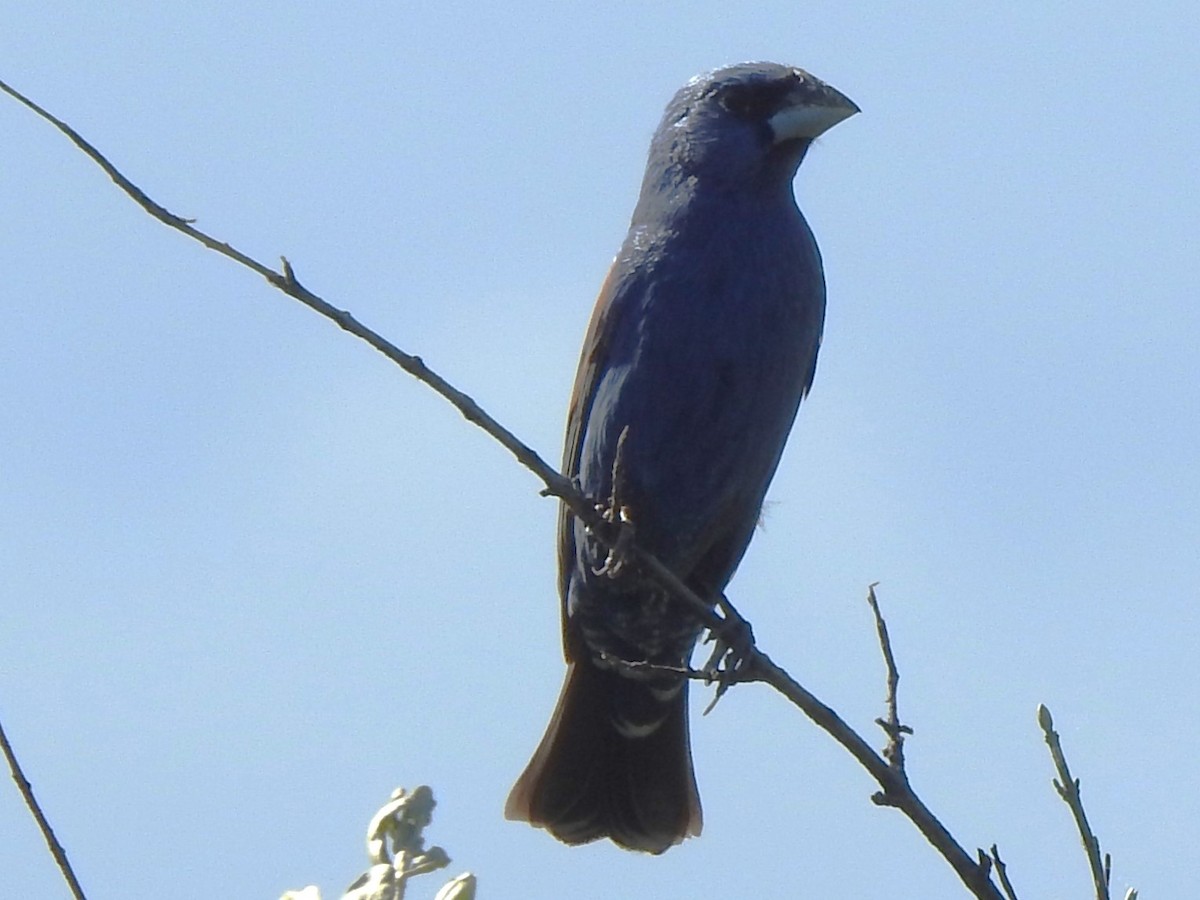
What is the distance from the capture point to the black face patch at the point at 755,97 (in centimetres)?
692

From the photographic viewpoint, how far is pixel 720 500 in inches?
248

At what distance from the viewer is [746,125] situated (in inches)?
271

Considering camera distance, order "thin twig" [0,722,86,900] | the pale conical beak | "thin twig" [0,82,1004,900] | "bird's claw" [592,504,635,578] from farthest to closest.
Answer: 1. the pale conical beak
2. "bird's claw" [592,504,635,578]
3. "thin twig" [0,82,1004,900]
4. "thin twig" [0,722,86,900]

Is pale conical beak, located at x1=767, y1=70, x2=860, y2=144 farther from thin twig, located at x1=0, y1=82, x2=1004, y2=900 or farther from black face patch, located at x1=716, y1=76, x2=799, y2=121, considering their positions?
thin twig, located at x1=0, y1=82, x2=1004, y2=900

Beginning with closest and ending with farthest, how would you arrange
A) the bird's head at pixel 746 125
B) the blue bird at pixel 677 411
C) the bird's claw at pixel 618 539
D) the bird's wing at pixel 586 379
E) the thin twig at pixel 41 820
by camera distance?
the thin twig at pixel 41 820 < the bird's claw at pixel 618 539 < the blue bird at pixel 677 411 < the bird's wing at pixel 586 379 < the bird's head at pixel 746 125

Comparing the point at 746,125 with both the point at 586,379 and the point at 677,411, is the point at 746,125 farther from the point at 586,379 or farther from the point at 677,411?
the point at 677,411

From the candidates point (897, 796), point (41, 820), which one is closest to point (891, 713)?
point (897, 796)

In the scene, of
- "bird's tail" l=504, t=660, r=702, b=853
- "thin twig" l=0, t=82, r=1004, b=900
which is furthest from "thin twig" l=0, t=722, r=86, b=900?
"bird's tail" l=504, t=660, r=702, b=853

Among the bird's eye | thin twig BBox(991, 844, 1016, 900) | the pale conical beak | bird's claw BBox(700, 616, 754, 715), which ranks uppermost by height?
the bird's eye

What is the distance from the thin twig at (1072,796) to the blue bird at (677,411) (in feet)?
7.28

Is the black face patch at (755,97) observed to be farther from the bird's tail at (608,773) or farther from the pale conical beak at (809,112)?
the bird's tail at (608,773)

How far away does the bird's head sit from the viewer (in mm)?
6738

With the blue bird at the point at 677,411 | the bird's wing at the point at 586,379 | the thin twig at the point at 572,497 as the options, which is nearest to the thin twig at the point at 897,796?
the thin twig at the point at 572,497

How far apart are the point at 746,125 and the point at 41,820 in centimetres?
433
